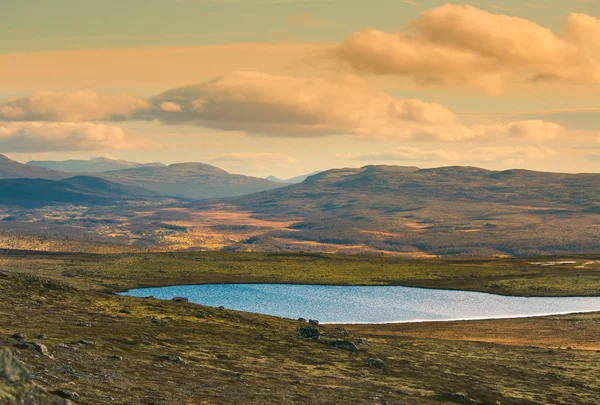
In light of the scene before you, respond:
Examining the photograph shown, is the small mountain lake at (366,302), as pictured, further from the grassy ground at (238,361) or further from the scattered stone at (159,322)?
the scattered stone at (159,322)

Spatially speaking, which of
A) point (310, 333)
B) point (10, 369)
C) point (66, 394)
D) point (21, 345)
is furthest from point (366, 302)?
point (10, 369)

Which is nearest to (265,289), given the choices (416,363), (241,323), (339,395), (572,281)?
(572,281)

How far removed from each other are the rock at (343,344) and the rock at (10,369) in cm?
4131

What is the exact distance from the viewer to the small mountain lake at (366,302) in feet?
440

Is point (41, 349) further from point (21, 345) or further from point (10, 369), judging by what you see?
point (10, 369)

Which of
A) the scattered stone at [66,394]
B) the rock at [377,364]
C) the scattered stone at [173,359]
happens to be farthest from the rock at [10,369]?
the rock at [377,364]

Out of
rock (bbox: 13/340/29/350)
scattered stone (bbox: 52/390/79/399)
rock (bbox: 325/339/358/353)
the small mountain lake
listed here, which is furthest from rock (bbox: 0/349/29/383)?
the small mountain lake

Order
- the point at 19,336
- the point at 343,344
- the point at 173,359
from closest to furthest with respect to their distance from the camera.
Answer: the point at 19,336
the point at 173,359
the point at 343,344

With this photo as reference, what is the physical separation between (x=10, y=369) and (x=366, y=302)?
134556 mm

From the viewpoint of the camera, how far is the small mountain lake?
134 m

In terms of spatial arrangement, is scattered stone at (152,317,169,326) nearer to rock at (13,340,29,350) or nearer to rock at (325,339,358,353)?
rock at (325,339,358,353)

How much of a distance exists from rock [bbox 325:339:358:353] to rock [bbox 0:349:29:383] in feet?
136

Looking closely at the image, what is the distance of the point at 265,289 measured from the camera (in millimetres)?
174875

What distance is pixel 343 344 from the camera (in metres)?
62.8
